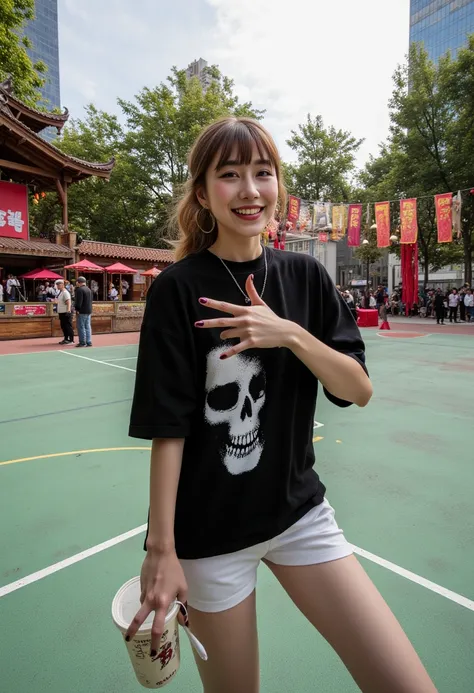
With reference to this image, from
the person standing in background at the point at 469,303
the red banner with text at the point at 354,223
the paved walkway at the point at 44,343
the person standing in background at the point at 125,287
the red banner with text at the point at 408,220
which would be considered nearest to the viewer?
the paved walkway at the point at 44,343

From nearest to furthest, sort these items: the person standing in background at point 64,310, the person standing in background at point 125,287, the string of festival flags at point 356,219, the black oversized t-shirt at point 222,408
→ 1. the black oversized t-shirt at point 222,408
2. the person standing in background at point 64,310
3. the string of festival flags at point 356,219
4. the person standing in background at point 125,287

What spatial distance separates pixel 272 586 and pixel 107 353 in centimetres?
968

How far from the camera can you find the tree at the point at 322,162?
120 feet

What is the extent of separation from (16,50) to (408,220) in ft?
53.8

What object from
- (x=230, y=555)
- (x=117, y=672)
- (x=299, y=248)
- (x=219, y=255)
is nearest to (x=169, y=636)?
(x=230, y=555)

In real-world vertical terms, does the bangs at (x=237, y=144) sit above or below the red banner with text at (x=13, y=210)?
below

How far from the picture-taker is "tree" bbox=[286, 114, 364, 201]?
36.5m

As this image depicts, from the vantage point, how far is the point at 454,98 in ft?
74.7

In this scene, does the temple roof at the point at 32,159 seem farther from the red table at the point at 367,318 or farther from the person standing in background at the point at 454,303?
the person standing in background at the point at 454,303

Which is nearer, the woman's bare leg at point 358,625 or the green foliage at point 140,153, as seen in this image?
the woman's bare leg at point 358,625

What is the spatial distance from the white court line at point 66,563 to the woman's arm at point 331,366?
2.11 meters

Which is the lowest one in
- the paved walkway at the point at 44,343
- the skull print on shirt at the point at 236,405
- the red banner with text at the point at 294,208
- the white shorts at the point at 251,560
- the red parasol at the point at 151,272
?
the white shorts at the point at 251,560

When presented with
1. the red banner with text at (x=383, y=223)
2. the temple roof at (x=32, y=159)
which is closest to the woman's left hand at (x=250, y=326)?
the temple roof at (x=32, y=159)

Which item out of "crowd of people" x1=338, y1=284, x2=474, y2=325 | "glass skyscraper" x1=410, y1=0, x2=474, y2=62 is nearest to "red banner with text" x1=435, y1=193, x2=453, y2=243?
"crowd of people" x1=338, y1=284, x2=474, y2=325
